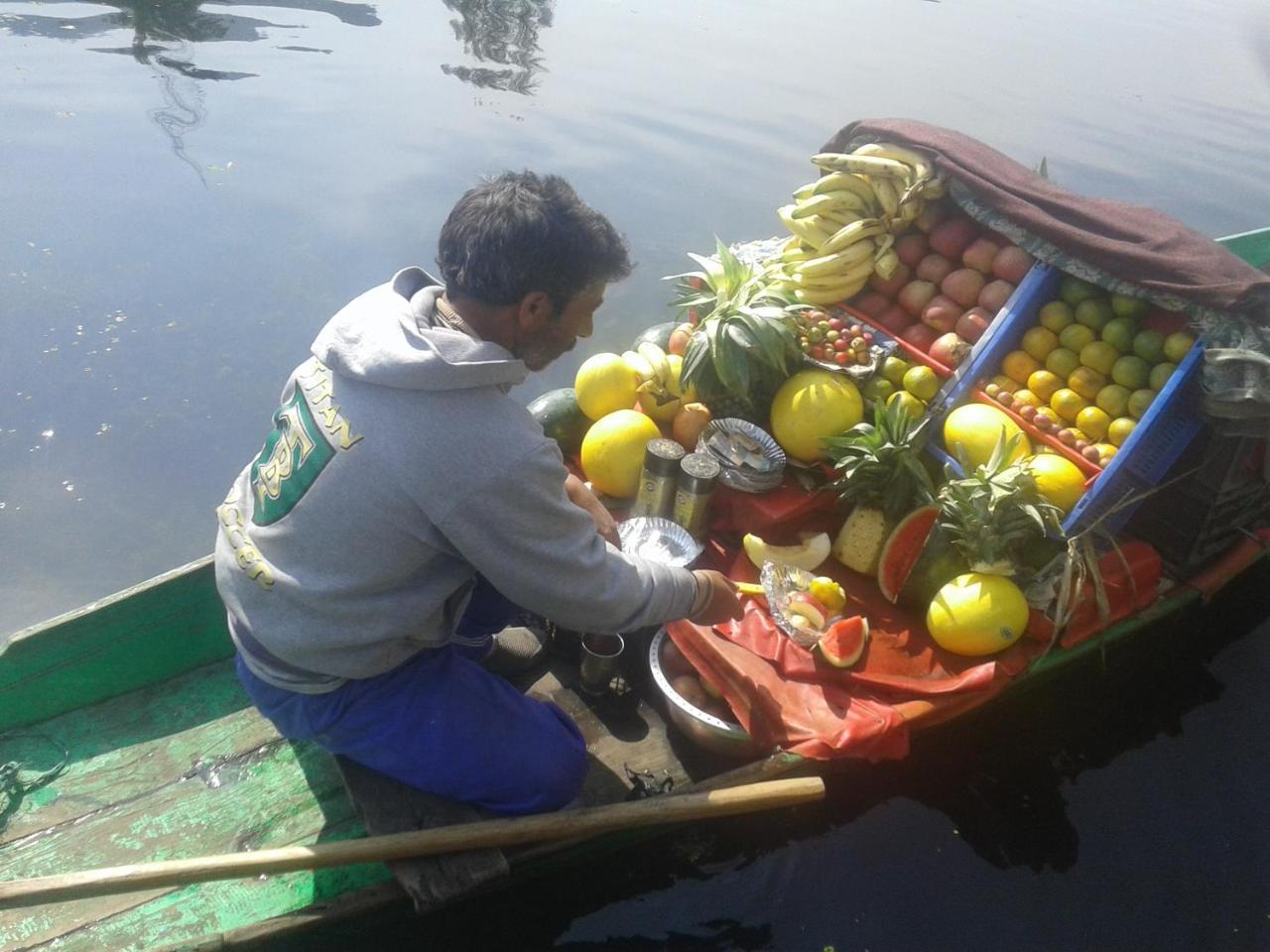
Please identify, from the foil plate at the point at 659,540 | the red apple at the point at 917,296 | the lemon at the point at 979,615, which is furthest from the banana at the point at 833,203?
the lemon at the point at 979,615

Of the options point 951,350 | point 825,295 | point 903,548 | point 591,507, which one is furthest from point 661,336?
point 591,507

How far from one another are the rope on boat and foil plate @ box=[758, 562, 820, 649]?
282 centimetres

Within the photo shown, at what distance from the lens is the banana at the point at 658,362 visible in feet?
15.1

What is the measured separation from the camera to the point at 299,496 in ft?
7.53

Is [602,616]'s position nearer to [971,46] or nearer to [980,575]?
[980,575]

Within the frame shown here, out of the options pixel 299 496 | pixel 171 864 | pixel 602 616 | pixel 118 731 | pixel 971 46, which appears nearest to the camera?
pixel 171 864

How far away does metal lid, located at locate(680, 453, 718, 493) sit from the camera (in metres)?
3.89

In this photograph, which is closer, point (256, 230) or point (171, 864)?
point (171, 864)

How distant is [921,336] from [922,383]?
18.2 inches

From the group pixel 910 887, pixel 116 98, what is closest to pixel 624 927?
pixel 910 887

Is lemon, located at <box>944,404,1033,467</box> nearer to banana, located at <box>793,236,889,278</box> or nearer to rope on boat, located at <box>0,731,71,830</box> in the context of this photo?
banana, located at <box>793,236,889,278</box>

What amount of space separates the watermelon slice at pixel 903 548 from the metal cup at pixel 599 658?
1.32 metres

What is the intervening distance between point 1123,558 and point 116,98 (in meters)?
12.3

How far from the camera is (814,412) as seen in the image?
166 inches
